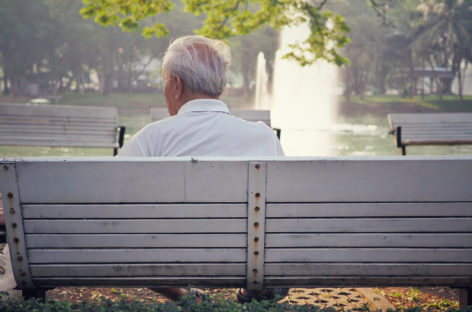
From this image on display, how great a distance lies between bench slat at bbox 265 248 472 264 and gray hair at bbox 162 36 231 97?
87cm

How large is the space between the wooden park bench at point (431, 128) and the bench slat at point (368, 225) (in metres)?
6.03

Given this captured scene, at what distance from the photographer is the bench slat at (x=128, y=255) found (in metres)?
2.35

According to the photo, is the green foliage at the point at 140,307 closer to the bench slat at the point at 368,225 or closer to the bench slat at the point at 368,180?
the bench slat at the point at 368,225

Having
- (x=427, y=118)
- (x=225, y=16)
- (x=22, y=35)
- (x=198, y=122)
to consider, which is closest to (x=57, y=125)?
(x=225, y=16)

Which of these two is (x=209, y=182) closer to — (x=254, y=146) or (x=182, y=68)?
(x=254, y=146)

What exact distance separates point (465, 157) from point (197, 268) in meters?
1.22

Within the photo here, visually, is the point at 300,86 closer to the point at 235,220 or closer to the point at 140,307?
the point at 235,220

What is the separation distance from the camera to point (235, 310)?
222 centimetres

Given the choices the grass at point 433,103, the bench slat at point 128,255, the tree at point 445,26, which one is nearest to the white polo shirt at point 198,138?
the bench slat at point 128,255

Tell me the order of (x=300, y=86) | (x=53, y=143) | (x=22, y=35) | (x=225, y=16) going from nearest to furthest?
1. (x=53, y=143)
2. (x=225, y=16)
3. (x=22, y=35)
4. (x=300, y=86)

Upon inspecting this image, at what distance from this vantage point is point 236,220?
7.63ft

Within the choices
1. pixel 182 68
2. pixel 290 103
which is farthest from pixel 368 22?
pixel 182 68

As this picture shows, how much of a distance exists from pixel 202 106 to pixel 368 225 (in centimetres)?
95

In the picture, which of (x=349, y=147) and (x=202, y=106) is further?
(x=349, y=147)
